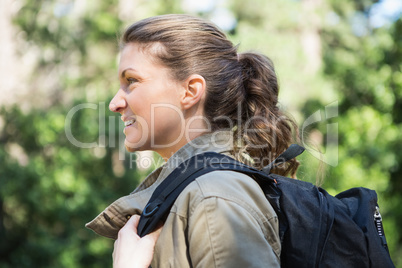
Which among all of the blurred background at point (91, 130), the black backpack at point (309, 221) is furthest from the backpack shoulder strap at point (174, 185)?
the blurred background at point (91, 130)

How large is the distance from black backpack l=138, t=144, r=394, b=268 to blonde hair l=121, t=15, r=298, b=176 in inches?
12.6

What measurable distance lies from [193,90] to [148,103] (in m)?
0.19

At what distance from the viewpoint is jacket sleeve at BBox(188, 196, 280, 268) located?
1280 millimetres

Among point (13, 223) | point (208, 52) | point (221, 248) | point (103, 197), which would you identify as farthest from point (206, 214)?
point (13, 223)

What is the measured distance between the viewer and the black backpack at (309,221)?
4.63ft

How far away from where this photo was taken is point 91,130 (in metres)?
6.45

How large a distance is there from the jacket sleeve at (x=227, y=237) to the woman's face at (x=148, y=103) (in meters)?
0.53

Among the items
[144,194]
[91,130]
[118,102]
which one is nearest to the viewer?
[144,194]

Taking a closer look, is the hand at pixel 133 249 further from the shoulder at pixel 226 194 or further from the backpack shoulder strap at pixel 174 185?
the shoulder at pixel 226 194

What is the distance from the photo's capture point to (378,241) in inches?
57.0

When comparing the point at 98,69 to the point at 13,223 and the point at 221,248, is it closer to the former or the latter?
the point at 13,223

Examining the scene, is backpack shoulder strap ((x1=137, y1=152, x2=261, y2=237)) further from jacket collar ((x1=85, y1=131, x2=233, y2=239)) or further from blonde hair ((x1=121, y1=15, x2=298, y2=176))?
blonde hair ((x1=121, y1=15, x2=298, y2=176))

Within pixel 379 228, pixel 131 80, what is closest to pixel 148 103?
pixel 131 80

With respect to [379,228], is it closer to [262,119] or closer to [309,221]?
[309,221]
